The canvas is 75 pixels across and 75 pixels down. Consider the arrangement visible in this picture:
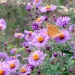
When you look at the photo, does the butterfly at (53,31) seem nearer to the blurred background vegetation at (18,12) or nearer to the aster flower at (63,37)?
the aster flower at (63,37)

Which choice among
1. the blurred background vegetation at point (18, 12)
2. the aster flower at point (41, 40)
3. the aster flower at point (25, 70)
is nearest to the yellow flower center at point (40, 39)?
the aster flower at point (41, 40)

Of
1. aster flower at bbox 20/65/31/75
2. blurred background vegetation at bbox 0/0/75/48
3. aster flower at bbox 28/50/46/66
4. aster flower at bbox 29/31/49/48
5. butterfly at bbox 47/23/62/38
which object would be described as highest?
blurred background vegetation at bbox 0/0/75/48

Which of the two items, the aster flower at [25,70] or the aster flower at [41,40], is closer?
the aster flower at [41,40]

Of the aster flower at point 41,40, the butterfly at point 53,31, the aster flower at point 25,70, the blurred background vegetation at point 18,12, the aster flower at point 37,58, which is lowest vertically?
the aster flower at point 25,70

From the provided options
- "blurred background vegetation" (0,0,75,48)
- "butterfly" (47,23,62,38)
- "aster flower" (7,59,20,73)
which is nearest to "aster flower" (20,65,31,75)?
"aster flower" (7,59,20,73)

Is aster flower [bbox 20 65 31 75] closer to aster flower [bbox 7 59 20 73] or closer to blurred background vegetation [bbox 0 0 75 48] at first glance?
aster flower [bbox 7 59 20 73]

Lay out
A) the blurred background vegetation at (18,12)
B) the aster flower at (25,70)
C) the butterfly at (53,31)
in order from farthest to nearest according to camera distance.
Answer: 1. the blurred background vegetation at (18,12)
2. the aster flower at (25,70)
3. the butterfly at (53,31)

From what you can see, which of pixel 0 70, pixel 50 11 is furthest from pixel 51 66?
pixel 50 11

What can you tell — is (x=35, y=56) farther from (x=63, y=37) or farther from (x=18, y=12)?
(x=18, y=12)

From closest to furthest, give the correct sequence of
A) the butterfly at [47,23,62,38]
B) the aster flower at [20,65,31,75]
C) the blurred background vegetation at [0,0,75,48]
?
the butterfly at [47,23,62,38] → the aster flower at [20,65,31,75] → the blurred background vegetation at [0,0,75,48]

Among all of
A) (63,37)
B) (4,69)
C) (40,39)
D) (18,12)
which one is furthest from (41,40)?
(18,12)

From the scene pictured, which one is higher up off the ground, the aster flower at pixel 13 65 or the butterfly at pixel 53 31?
the butterfly at pixel 53 31

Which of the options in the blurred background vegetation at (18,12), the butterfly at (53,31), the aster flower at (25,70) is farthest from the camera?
the blurred background vegetation at (18,12)
